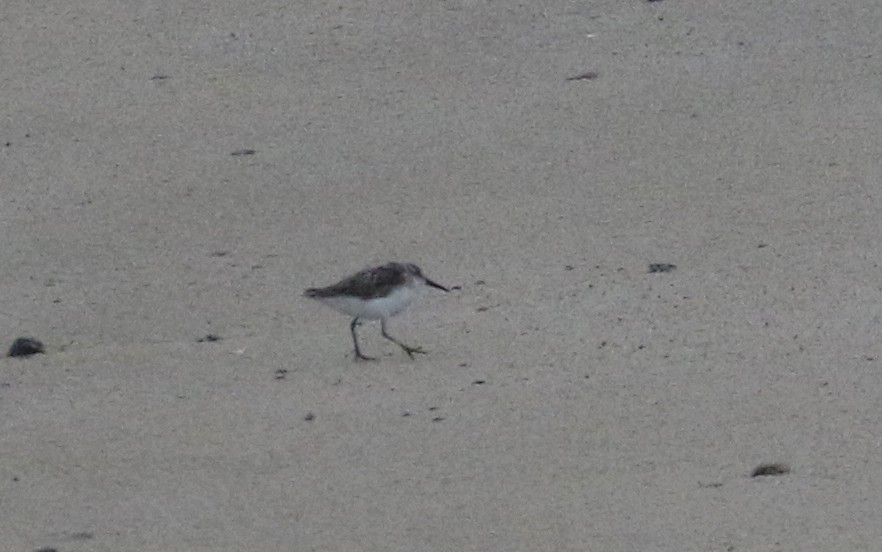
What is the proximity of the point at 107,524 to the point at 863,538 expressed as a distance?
A: 7.59ft

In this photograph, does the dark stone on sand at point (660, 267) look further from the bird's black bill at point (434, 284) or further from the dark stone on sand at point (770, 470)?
the dark stone on sand at point (770, 470)

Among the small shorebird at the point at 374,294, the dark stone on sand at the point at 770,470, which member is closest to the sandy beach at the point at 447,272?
the dark stone on sand at the point at 770,470

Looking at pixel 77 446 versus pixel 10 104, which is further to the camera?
pixel 10 104

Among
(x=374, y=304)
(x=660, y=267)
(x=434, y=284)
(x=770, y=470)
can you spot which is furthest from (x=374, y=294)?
(x=770, y=470)

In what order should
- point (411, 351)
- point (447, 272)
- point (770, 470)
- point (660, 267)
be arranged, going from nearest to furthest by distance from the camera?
point (770, 470), point (411, 351), point (660, 267), point (447, 272)

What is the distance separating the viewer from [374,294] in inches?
340

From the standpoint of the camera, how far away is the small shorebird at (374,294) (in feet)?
28.4

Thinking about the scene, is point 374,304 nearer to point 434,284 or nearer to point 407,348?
point 407,348

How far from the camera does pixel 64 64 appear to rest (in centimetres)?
1196

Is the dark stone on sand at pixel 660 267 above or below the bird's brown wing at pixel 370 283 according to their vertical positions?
below

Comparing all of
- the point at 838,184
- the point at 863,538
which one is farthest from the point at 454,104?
the point at 863,538

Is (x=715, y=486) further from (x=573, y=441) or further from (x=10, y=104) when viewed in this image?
(x=10, y=104)

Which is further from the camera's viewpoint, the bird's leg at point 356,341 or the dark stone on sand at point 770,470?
the bird's leg at point 356,341

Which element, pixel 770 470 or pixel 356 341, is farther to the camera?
pixel 356 341
